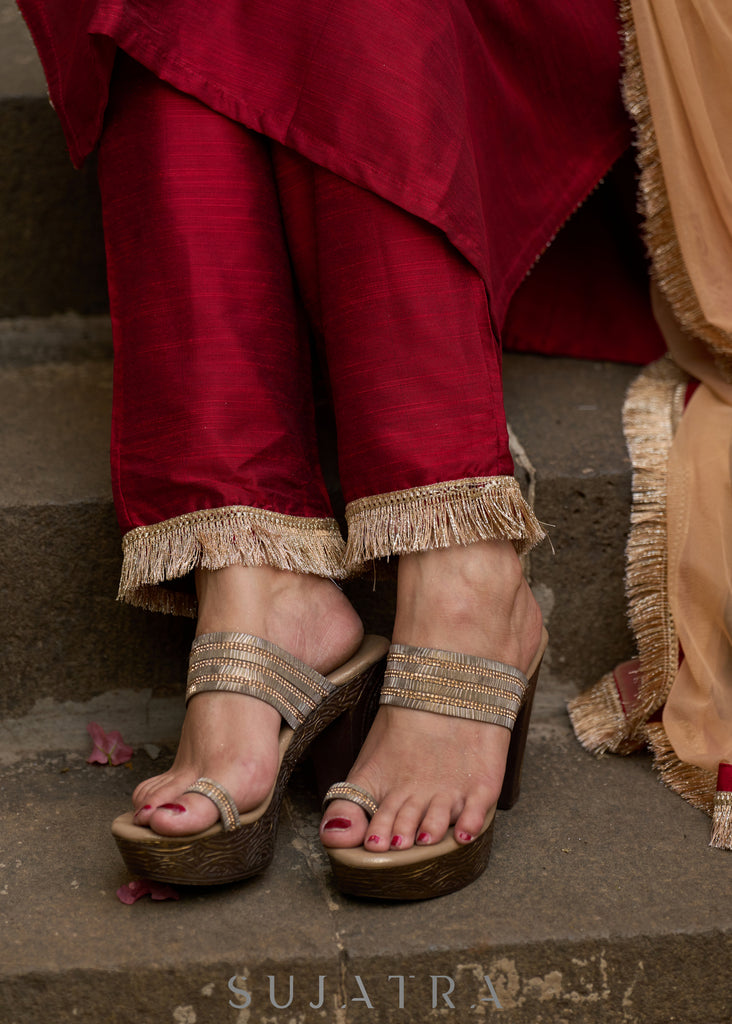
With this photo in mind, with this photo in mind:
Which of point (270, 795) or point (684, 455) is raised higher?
point (684, 455)

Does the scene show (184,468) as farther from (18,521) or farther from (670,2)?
(670,2)

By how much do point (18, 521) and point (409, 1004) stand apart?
24.1 inches

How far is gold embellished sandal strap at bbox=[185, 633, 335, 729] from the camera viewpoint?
0.84 metres

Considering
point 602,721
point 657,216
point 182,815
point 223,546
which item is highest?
point 657,216

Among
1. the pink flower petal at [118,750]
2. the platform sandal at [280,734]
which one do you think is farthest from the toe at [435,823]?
the pink flower petal at [118,750]

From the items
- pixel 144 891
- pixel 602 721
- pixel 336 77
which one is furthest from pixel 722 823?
pixel 336 77

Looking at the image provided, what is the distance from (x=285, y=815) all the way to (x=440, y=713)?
201mm

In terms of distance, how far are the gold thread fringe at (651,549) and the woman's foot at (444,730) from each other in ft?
0.61

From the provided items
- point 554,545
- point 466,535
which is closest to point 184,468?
point 466,535

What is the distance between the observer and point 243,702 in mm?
828

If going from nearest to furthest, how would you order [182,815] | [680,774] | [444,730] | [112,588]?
[182,815]
[444,730]
[680,774]
[112,588]

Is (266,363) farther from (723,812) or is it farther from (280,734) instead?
(723,812)

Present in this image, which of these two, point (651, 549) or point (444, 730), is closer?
point (444, 730)

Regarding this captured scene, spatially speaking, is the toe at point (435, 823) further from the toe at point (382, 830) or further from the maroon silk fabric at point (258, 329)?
the maroon silk fabric at point (258, 329)
